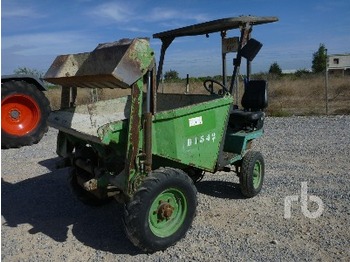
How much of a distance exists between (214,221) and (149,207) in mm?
1135

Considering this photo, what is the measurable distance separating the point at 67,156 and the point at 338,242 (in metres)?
2.97

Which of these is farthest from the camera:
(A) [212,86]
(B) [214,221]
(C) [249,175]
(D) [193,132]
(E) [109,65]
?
(A) [212,86]

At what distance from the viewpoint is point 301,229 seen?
400 cm

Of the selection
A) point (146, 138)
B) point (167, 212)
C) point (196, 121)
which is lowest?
point (167, 212)

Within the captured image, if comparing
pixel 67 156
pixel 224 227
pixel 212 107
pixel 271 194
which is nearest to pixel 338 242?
pixel 224 227

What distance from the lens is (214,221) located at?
4270 mm

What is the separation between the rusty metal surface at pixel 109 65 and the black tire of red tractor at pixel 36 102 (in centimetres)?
298

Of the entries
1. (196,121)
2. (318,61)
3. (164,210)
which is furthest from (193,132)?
(318,61)

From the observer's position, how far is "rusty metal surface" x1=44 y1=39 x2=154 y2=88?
323 cm

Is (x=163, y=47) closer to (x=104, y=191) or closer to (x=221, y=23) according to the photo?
(x=221, y=23)

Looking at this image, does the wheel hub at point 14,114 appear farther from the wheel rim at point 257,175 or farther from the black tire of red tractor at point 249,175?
the wheel rim at point 257,175

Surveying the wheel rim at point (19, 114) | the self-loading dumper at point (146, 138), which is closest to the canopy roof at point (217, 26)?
the self-loading dumper at point (146, 138)

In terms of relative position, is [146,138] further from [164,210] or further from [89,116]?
[89,116]

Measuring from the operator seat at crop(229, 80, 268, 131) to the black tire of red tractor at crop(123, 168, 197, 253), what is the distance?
1.71m
